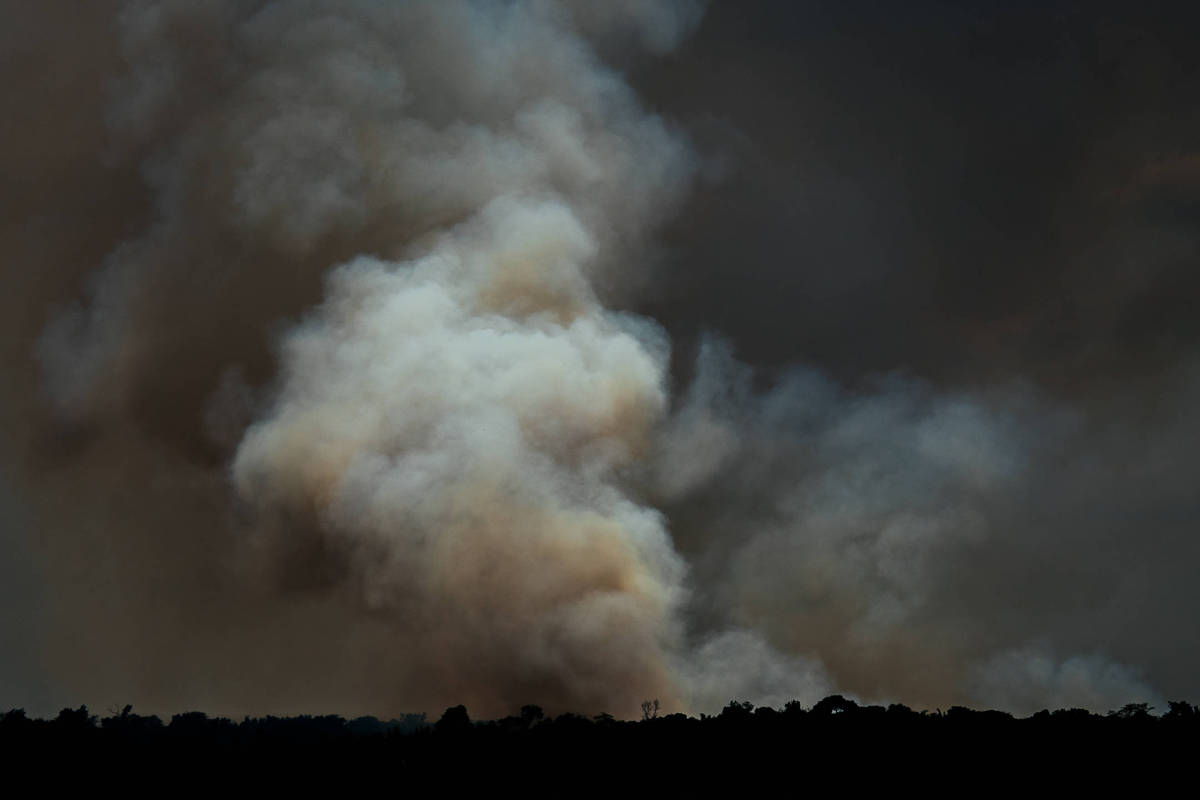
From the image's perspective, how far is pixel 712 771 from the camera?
77.6 m

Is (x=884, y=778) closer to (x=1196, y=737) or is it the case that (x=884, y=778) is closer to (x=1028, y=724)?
(x=1028, y=724)

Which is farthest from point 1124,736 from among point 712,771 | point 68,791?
point 68,791

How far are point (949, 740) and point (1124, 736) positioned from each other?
11750 millimetres

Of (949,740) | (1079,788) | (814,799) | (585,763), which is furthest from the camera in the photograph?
(585,763)

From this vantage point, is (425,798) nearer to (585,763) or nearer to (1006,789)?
(585,763)

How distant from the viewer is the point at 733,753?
81.3 meters

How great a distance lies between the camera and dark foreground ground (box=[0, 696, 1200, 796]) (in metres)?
69.0

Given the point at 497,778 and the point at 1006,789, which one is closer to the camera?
the point at 1006,789

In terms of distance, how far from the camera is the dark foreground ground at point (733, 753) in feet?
226

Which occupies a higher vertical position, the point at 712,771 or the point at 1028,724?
the point at 1028,724

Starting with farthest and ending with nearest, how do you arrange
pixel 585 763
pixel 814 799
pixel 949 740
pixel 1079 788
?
pixel 585 763 → pixel 949 740 → pixel 814 799 → pixel 1079 788

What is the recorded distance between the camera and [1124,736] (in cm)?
7300

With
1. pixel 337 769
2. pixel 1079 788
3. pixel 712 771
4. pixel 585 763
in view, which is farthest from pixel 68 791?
pixel 1079 788

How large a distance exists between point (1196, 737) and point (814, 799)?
86.9 ft
